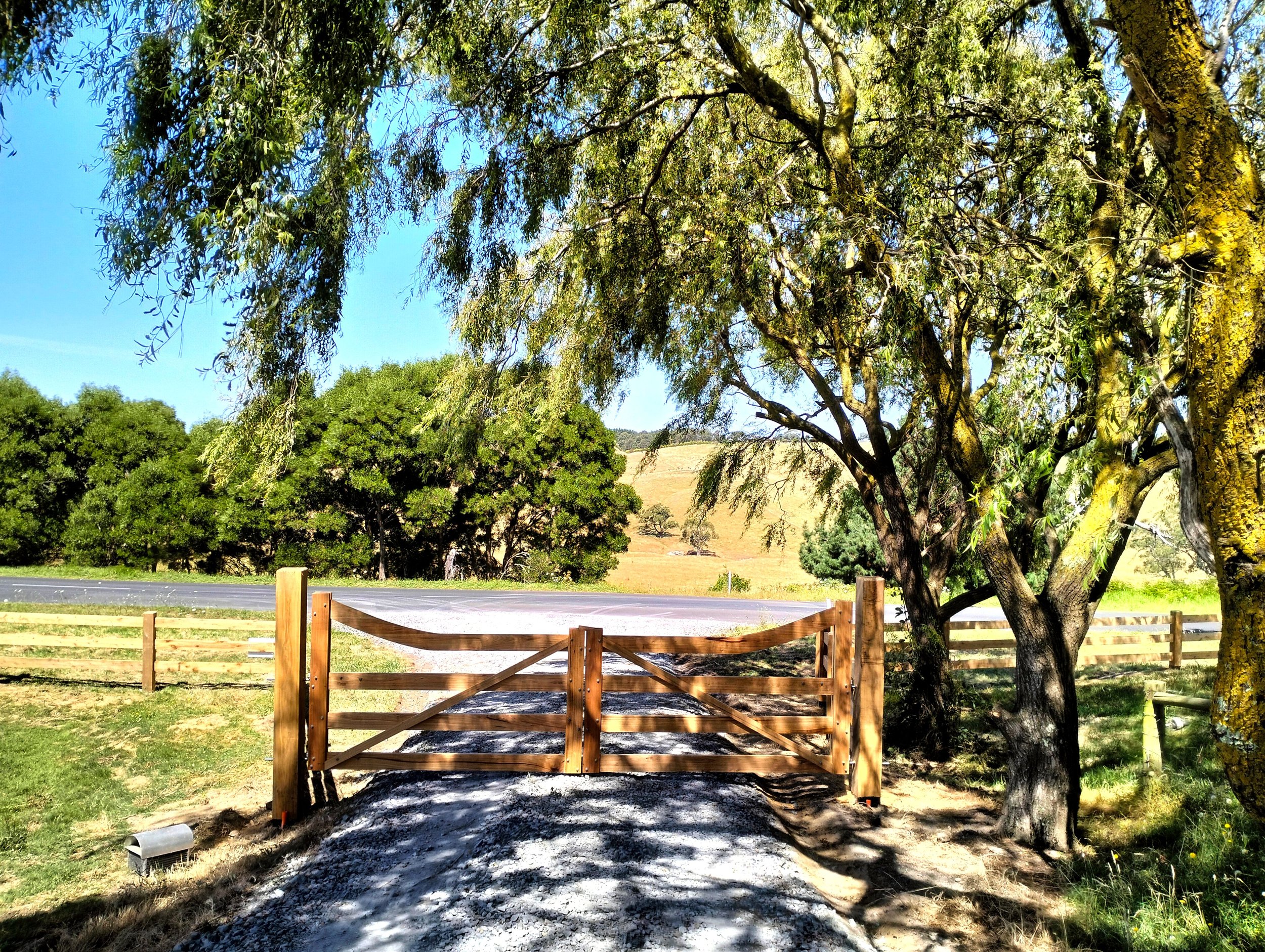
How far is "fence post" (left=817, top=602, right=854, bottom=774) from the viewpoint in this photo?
239 inches

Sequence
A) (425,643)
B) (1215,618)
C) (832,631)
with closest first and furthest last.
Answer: (425,643), (832,631), (1215,618)

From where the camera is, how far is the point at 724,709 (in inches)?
237

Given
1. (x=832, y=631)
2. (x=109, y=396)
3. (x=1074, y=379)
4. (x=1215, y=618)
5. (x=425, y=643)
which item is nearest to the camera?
(x=1074, y=379)

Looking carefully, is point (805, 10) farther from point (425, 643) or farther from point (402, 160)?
point (425, 643)

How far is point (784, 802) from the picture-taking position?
7.00m

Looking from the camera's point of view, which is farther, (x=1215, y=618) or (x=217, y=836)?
(x=1215, y=618)

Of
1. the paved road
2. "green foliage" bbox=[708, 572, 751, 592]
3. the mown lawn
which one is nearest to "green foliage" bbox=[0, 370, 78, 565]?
the paved road

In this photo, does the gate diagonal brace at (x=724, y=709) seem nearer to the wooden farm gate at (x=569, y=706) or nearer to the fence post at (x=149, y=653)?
the wooden farm gate at (x=569, y=706)

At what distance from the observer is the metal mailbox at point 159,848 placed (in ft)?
16.8

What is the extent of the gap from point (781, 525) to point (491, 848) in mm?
8328

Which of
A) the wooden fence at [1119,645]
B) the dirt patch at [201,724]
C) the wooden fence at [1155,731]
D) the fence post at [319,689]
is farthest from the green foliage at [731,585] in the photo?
the fence post at [319,689]

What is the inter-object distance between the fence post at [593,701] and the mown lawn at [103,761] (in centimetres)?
287

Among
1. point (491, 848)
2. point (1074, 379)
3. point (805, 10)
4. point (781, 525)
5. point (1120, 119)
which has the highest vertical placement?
point (805, 10)

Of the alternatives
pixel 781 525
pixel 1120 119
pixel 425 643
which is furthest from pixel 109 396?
pixel 1120 119
